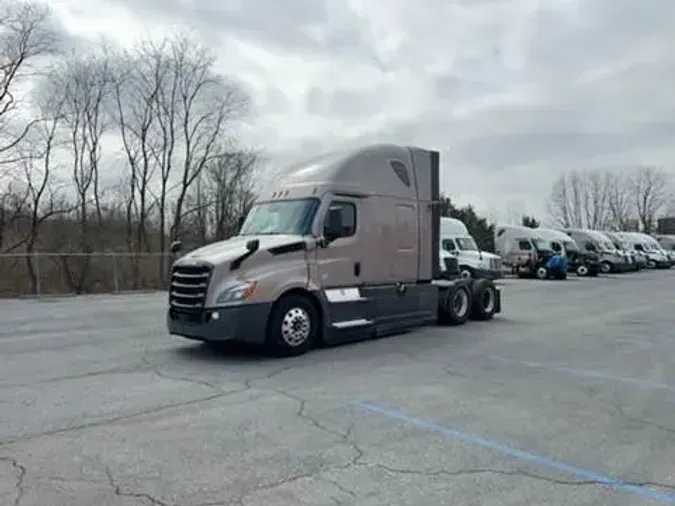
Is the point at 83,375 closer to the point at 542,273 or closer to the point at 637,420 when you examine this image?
the point at 637,420

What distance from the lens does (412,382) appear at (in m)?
7.41

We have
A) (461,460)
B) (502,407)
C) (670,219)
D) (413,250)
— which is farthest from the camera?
(670,219)

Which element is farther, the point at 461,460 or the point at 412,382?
the point at 412,382

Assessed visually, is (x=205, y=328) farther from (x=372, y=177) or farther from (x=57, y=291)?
(x=57, y=291)

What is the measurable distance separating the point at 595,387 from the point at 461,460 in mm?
3366

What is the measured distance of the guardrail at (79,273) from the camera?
22078 mm

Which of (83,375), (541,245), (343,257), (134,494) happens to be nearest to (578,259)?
(541,245)

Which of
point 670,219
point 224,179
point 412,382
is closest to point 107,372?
point 412,382

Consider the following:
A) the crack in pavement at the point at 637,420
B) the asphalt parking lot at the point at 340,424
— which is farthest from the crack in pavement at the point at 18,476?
the crack in pavement at the point at 637,420

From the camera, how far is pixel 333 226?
9.94 meters

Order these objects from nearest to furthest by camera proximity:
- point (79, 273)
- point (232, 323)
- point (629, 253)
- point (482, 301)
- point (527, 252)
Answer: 1. point (232, 323)
2. point (482, 301)
3. point (79, 273)
4. point (527, 252)
5. point (629, 253)

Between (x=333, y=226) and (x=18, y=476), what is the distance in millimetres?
6396

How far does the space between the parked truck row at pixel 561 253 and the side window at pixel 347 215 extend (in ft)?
88.8

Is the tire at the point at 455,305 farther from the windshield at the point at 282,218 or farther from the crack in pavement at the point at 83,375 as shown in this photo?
the crack in pavement at the point at 83,375
